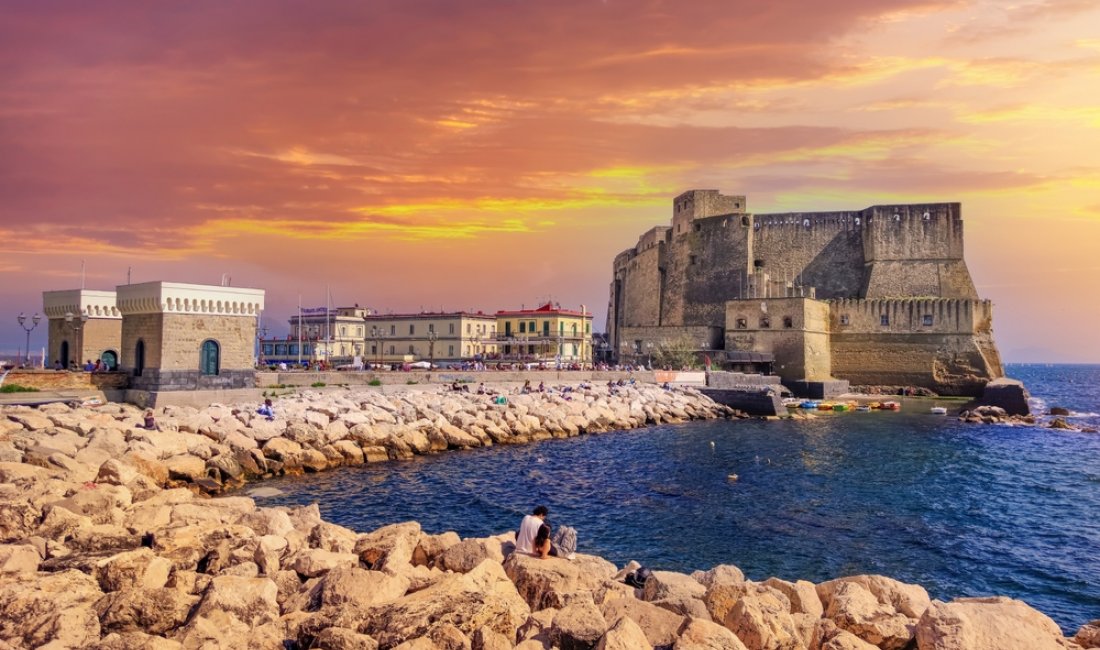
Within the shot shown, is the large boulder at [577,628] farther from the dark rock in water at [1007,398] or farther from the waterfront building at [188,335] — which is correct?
the dark rock in water at [1007,398]

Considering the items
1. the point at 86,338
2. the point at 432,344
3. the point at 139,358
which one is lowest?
the point at 139,358

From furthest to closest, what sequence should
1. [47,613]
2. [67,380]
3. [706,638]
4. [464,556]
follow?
[67,380] < [464,556] < [47,613] < [706,638]

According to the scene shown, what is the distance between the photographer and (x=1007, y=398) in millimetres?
41219

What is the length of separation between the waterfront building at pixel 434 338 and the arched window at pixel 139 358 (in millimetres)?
37183

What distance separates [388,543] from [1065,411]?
44728 mm

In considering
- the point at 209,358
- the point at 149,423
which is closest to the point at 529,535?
the point at 149,423

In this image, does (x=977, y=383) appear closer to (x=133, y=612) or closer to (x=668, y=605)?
(x=668, y=605)

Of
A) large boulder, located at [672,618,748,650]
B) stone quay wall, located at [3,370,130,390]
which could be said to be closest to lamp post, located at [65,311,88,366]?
stone quay wall, located at [3,370,130,390]

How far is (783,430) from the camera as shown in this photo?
3281cm

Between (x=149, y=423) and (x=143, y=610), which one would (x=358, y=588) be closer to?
(x=143, y=610)

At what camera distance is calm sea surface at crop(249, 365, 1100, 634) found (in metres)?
12.9

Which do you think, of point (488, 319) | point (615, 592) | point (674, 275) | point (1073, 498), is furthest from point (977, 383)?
point (615, 592)

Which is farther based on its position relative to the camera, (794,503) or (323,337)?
(323,337)

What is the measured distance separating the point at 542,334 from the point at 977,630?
192 ft
